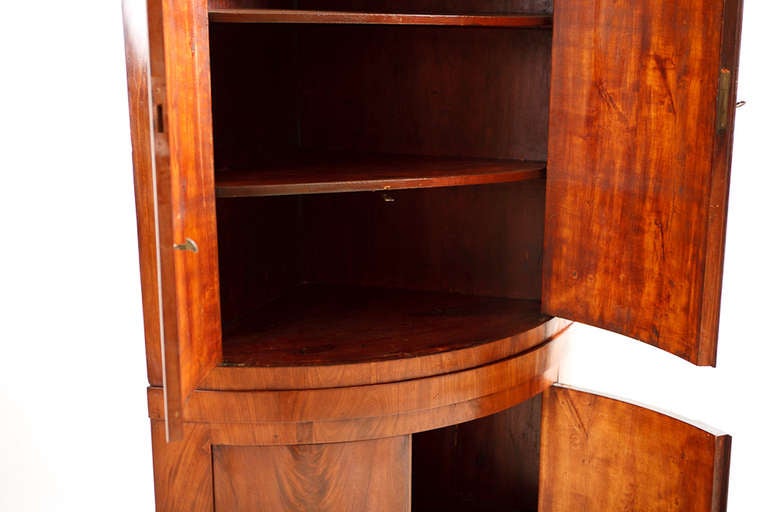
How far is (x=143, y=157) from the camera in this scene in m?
1.67

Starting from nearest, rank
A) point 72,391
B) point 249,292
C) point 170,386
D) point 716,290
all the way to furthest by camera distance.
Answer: point 170,386
point 716,290
point 249,292
point 72,391

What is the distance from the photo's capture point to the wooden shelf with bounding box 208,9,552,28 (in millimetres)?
1697

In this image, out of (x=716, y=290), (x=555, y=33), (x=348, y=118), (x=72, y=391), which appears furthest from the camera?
(x=72, y=391)

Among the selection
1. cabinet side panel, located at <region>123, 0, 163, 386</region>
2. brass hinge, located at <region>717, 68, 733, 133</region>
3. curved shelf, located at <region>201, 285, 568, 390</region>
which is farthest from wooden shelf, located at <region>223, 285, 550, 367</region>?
brass hinge, located at <region>717, 68, 733, 133</region>

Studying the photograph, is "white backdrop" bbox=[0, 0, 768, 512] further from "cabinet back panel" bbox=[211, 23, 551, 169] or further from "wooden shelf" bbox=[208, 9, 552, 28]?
"wooden shelf" bbox=[208, 9, 552, 28]

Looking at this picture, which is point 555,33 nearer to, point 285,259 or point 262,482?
point 285,259

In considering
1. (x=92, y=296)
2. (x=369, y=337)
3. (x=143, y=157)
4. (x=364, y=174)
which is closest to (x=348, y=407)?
(x=369, y=337)

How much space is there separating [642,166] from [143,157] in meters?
0.88

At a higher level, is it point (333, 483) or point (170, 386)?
point (170, 386)

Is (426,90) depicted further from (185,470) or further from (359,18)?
(185,470)

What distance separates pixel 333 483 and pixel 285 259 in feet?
2.26

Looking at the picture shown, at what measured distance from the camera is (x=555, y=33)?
195 centimetres

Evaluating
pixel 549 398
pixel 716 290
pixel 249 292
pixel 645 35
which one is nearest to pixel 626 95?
pixel 645 35

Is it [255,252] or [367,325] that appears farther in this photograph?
[255,252]
